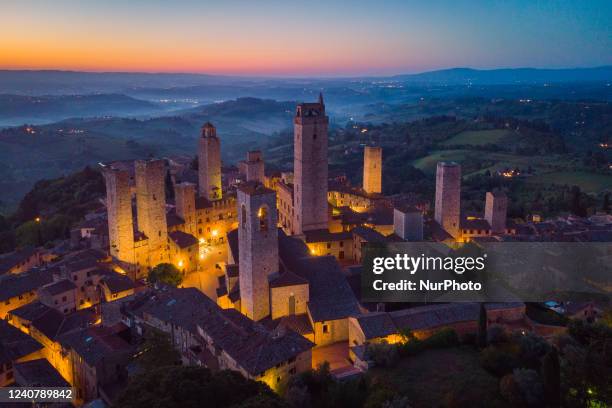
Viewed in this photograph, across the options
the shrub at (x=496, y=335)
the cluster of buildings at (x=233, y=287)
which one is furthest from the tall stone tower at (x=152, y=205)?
the shrub at (x=496, y=335)

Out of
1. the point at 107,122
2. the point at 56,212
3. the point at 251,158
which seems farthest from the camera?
the point at 107,122

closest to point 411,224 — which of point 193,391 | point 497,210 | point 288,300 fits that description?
point 497,210

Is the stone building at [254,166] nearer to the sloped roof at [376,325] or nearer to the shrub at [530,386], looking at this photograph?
the sloped roof at [376,325]

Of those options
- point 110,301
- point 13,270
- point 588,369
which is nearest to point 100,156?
point 13,270

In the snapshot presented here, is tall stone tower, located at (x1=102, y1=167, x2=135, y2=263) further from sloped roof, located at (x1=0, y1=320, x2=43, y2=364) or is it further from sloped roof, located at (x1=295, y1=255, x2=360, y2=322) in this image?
sloped roof, located at (x1=295, y1=255, x2=360, y2=322)

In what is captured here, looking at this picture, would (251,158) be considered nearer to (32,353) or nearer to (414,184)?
(32,353)

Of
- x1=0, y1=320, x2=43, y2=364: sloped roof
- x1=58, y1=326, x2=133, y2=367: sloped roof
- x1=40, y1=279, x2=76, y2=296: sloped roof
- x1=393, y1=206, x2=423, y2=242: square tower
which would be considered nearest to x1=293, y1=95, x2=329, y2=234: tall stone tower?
x1=393, y1=206, x2=423, y2=242: square tower
